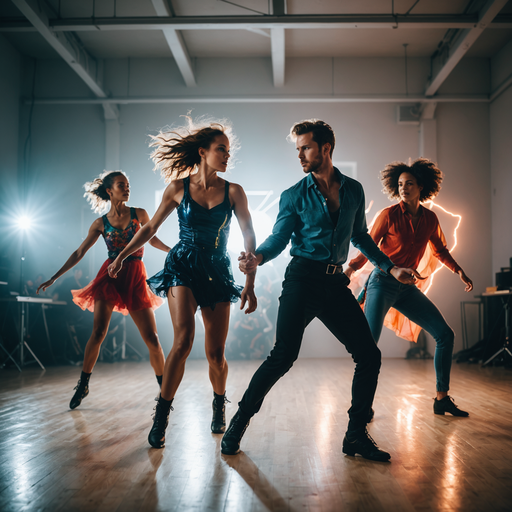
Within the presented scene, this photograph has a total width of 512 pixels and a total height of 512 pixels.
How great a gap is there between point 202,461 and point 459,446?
3.90 feet

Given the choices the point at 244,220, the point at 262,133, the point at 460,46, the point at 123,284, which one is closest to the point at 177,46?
the point at 262,133

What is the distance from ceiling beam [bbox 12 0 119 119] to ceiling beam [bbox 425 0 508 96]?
5.08m

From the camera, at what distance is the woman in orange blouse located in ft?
9.43

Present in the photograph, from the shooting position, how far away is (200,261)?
2396 mm

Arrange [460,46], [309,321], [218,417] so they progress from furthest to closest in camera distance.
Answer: [460,46], [218,417], [309,321]

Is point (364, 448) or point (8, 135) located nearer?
point (364, 448)

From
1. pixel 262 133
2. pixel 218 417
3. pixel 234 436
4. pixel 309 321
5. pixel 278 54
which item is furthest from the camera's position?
pixel 262 133

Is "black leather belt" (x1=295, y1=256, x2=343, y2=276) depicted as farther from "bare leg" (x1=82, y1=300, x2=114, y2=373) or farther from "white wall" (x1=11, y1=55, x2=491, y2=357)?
"white wall" (x1=11, y1=55, x2=491, y2=357)

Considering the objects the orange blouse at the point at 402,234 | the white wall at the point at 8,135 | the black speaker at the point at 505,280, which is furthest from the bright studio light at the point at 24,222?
the black speaker at the point at 505,280

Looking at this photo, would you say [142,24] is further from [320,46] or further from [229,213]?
[229,213]

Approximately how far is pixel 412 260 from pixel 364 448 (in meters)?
1.37

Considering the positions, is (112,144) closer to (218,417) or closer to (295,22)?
(295,22)

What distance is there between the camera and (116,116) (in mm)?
8039

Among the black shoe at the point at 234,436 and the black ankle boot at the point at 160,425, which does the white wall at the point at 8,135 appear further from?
the black shoe at the point at 234,436
